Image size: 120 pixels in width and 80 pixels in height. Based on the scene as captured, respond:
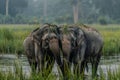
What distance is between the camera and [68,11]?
66875 mm

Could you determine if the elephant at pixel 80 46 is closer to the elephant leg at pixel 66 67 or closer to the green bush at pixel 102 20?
the elephant leg at pixel 66 67

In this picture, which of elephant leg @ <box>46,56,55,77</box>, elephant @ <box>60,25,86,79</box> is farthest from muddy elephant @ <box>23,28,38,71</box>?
elephant @ <box>60,25,86,79</box>

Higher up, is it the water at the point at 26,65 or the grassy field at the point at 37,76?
the grassy field at the point at 37,76

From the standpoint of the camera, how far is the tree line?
173 feet

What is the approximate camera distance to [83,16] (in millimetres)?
63094

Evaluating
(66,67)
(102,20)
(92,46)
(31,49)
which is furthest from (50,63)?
(102,20)

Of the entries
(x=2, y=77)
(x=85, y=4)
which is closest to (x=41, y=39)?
(x=2, y=77)

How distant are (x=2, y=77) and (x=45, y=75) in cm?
67

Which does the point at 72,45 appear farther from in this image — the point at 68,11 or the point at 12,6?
the point at 68,11

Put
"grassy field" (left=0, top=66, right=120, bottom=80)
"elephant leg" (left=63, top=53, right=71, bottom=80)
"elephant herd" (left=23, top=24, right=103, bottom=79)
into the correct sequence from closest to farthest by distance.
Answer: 1. "grassy field" (left=0, top=66, right=120, bottom=80)
2. "elephant leg" (left=63, top=53, right=71, bottom=80)
3. "elephant herd" (left=23, top=24, right=103, bottom=79)

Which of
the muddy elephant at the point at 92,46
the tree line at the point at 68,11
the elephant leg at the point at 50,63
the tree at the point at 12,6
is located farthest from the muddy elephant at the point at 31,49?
the tree at the point at 12,6

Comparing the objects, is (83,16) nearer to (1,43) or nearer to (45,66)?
(1,43)

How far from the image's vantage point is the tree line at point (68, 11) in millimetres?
52688

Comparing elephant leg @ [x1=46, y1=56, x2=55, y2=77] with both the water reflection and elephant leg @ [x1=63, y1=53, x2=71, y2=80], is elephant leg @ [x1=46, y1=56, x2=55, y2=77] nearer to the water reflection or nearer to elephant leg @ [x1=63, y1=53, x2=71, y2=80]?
elephant leg @ [x1=63, y1=53, x2=71, y2=80]
